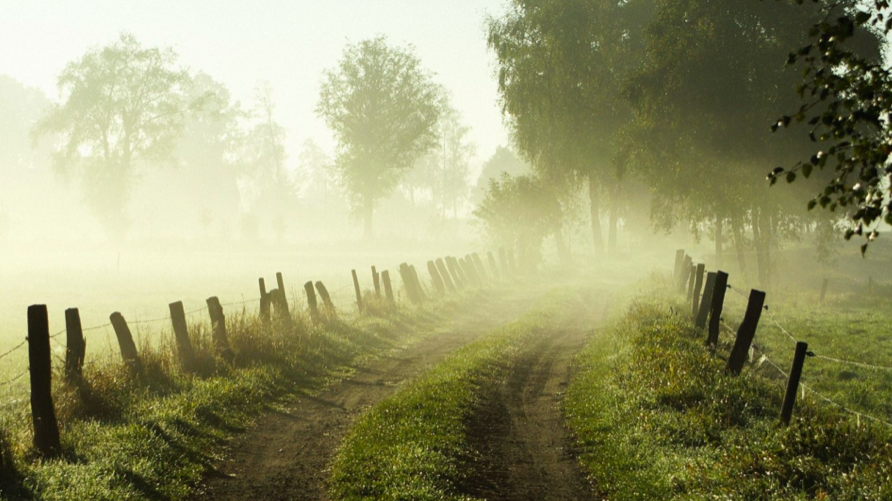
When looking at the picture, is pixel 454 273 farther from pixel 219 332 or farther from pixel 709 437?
pixel 709 437

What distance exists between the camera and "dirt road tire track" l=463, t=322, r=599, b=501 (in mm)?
7477

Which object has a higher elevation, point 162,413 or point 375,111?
point 375,111

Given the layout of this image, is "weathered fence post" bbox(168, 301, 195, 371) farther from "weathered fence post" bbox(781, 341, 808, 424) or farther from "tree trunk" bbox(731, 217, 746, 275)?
"tree trunk" bbox(731, 217, 746, 275)

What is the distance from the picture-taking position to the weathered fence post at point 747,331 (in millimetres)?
10706

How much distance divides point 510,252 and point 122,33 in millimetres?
37287

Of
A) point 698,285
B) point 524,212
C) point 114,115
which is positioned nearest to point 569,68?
point 524,212

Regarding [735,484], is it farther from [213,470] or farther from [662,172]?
[662,172]

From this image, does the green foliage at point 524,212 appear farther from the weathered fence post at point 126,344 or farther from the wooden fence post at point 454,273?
the weathered fence post at point 126,344

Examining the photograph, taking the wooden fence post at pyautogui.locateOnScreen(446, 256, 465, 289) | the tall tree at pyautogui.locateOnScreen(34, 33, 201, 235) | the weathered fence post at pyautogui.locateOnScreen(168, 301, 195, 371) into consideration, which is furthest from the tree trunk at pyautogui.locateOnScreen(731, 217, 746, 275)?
the tall tree at pyautogui.locateOnScreen(34, 33, 201, 235)

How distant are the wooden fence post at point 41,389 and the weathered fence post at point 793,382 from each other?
9.67 meters

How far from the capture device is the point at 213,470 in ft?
27.1

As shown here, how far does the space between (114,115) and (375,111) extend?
22.7 metres

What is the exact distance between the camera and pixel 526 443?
913 cm

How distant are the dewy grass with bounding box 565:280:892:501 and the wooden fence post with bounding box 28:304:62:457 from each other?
282 inches
